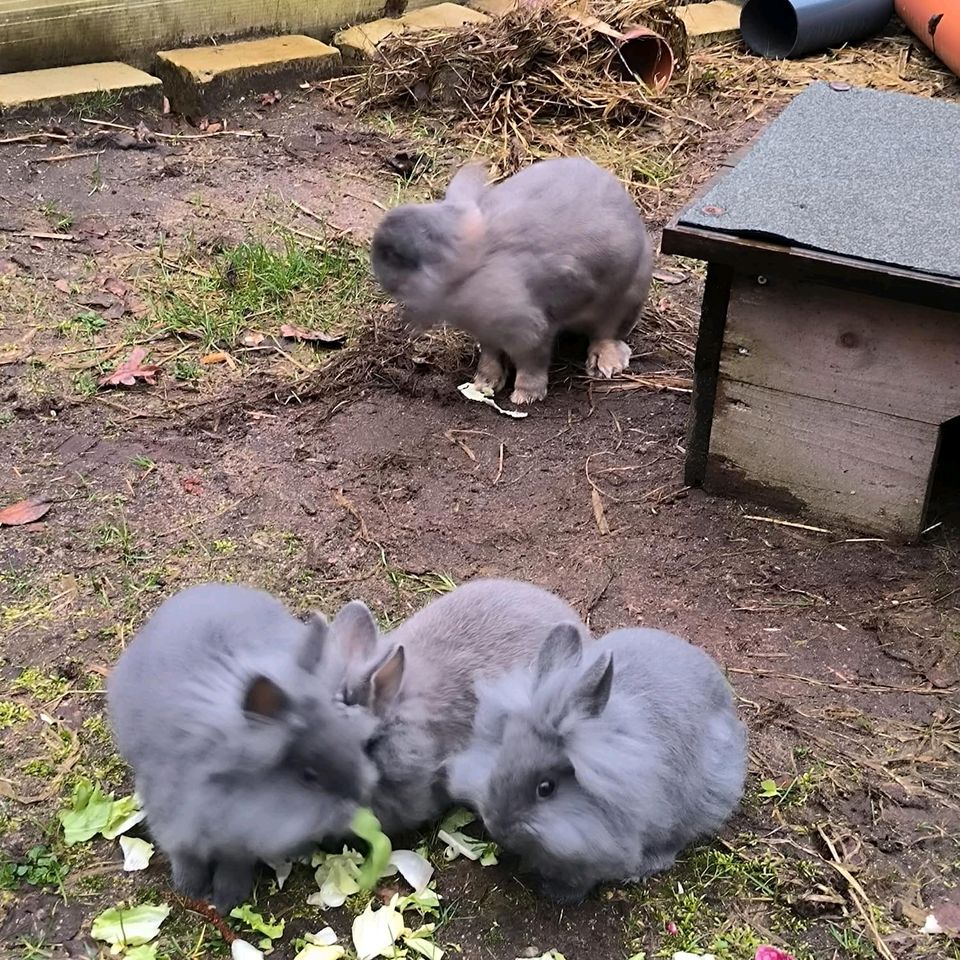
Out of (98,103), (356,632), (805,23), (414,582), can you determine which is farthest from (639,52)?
(356,632)

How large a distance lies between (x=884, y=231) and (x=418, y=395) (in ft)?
5.94

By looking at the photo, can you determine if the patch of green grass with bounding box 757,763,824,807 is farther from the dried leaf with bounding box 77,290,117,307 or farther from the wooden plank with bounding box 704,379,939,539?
the dried leaf with bounding box 77,290,117,307

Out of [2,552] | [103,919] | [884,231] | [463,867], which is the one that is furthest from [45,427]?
[884,231]

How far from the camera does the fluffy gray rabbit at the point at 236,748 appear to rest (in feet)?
6.94

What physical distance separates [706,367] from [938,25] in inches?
200

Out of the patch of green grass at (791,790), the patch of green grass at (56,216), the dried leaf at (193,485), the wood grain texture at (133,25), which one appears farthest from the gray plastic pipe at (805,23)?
the patch of green grass at (791,790)

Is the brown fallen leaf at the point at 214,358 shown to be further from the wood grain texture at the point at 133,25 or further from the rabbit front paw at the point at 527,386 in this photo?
the wood grain texture at the point at 133,25

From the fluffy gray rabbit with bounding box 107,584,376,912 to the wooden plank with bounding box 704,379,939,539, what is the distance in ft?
5.73

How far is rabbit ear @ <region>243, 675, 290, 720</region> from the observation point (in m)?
2.07

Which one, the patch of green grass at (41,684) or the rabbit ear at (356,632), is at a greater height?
the rabbit ear at (356,632)

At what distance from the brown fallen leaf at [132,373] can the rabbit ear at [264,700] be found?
7.90 feet

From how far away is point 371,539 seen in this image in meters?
3.54

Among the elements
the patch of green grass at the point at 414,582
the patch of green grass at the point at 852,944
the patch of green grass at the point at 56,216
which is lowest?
the patch of green grass at the point at 414,582

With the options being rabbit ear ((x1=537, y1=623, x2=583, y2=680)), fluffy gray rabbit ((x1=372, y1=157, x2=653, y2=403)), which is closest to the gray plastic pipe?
fluffy gray rabbit ((x1=372, y1=157, x2=653, y2=403))
